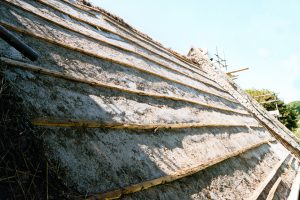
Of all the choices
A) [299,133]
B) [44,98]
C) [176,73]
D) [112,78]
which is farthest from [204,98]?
[299,133]

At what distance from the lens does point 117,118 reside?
2.04 m

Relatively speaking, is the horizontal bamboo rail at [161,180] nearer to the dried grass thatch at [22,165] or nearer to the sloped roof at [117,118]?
the sloped roof at [117,118]

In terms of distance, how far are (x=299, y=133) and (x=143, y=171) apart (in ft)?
108

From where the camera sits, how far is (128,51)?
11.9ft

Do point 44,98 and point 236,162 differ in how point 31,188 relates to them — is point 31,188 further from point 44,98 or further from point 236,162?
point 236,162

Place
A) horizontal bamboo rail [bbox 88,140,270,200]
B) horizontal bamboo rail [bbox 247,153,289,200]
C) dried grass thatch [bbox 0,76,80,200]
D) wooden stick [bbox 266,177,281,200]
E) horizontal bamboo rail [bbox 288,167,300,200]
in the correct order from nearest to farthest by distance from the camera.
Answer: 1. dried grass thatch [bbox 0,76,80,200]
2. horizontal bamboo rail [bbox 88,140,270,200]
3. horizontal bamboo rail [bbox 247,153,289,200]
4. wooden stick [bbox 266,177,281,200]
5. horizontal bamboo rail [bbox 288,167,300,200]

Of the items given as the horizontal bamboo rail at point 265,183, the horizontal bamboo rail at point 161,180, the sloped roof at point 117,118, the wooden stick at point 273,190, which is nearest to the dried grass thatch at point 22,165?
the sloped roof at point 117,118

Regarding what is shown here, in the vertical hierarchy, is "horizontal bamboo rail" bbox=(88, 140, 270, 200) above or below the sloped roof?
below

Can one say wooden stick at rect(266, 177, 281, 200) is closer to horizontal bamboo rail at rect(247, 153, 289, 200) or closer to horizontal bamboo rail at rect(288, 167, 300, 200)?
horizontal bamboo rail at rect(247, 153, 289, 200)

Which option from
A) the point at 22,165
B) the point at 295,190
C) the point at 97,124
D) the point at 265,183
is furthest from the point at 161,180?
the point at 295,190

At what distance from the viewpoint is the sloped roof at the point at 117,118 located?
153 centimetres

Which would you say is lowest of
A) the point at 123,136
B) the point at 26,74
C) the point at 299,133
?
the point at 299,133

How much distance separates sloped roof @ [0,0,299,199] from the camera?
1.53m

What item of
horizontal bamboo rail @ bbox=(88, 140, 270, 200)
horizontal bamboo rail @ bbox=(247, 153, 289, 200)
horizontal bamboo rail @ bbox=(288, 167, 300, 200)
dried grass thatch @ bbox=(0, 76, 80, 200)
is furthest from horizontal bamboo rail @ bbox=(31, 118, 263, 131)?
horizontal bamboo rail @ bbox=(288, 167, 300, 200)
